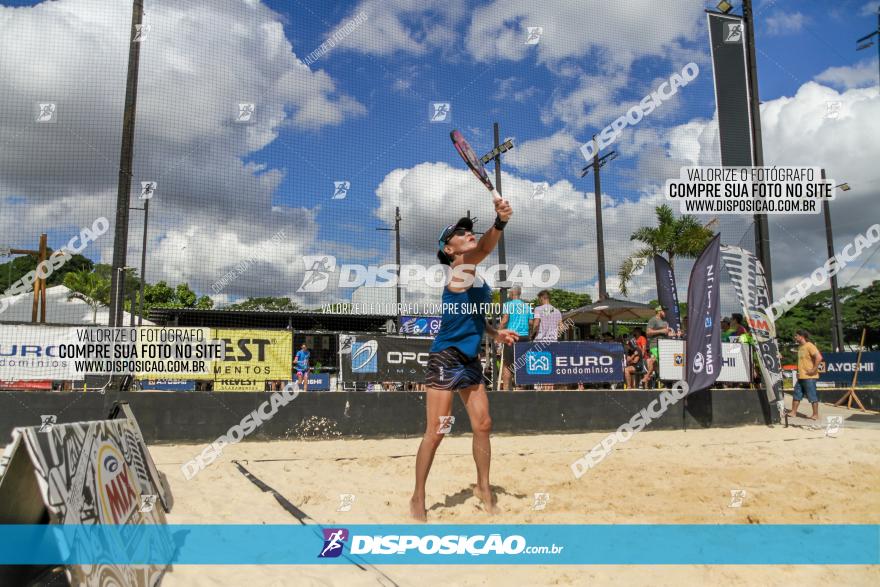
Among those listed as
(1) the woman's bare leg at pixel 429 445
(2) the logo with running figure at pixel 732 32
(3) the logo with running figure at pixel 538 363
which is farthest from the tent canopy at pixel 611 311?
(1) the woman's bare leg at pixel 429 445

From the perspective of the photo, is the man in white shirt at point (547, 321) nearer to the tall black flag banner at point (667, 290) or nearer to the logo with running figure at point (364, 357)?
the logo with running figure at point (364, 357)

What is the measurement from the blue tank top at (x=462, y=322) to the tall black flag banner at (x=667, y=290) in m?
9.99

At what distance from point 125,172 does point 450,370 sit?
672 centimetres

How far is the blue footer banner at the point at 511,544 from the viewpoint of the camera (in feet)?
9.16

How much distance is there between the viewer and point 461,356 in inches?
152

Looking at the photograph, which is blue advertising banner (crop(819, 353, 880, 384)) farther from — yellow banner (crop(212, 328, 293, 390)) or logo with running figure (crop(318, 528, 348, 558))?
logo with running figure (crop(318, 528, 348, 558))

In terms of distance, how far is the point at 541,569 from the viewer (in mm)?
2713

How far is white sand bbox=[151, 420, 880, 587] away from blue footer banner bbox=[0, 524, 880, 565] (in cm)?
11

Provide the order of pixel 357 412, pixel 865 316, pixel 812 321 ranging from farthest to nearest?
pixel 812 321 < pixel 865 316 < pixel 357 412

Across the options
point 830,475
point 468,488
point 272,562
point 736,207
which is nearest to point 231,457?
point 468,488

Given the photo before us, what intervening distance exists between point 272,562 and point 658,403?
7411mm

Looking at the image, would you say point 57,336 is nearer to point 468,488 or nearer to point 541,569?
point 468,488

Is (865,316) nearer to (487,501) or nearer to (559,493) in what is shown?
(559,493)

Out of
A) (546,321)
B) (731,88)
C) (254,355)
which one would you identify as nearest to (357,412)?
(254,355)
